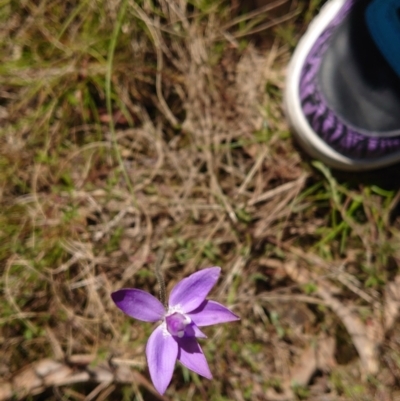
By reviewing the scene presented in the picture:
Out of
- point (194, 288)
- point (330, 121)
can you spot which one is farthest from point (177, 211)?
point (194, 288)

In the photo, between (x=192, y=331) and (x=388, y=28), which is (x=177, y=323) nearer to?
(x=192, y=331)

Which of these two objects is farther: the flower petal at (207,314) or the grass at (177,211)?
the grass at (177,211)

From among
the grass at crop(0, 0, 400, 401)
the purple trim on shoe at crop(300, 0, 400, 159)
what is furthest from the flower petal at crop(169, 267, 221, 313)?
the purple trim on shoe at crop(300, 0, 400, 159)

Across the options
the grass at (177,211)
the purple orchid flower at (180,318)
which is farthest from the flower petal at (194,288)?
the grass at (177,211)

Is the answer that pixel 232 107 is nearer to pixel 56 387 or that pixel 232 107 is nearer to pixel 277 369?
pixel 277 369

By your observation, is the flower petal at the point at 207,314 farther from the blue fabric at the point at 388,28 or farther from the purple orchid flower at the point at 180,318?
the blue fabric at the point at 388,28

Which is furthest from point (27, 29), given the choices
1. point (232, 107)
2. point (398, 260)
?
point (398, 260)
